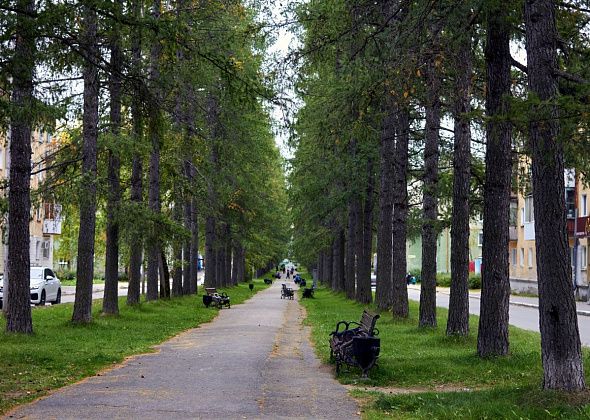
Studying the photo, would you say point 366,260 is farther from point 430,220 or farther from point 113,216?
point 430,220

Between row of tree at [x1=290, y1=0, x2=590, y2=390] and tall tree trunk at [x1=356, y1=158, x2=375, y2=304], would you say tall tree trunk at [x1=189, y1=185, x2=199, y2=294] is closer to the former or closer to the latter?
tall tree trunk at [x1=356, y1=158, x2=375, y2=304]

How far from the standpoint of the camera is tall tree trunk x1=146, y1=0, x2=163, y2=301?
12.3m

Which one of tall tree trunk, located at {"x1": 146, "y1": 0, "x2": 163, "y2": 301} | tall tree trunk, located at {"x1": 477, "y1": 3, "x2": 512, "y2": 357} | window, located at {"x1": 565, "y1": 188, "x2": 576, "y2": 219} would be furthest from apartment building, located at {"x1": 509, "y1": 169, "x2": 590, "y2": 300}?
tall tree trunk, located at {"x1": 477, "y1": 3, "x2": 512, "y2": 357}

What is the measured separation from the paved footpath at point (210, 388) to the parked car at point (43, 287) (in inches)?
639

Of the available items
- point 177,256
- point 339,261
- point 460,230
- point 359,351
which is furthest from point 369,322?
point 339,261

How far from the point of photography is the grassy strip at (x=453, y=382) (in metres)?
9.26

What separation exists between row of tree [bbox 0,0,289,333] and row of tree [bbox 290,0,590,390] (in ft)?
5.07

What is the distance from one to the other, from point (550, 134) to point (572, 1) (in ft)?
9.41

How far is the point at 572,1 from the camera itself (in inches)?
460

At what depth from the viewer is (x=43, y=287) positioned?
3403 centimetres

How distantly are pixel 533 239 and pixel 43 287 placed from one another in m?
36.5

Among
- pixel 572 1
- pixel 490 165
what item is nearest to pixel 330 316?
pixel 490 165

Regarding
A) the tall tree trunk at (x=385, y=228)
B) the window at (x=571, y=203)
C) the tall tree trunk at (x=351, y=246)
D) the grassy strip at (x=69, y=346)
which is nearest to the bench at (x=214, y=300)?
the grassy strip at (x=69, y=346)

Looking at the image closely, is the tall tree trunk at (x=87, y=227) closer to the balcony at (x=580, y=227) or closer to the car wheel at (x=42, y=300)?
the car wheel at (x=42, y=300)
